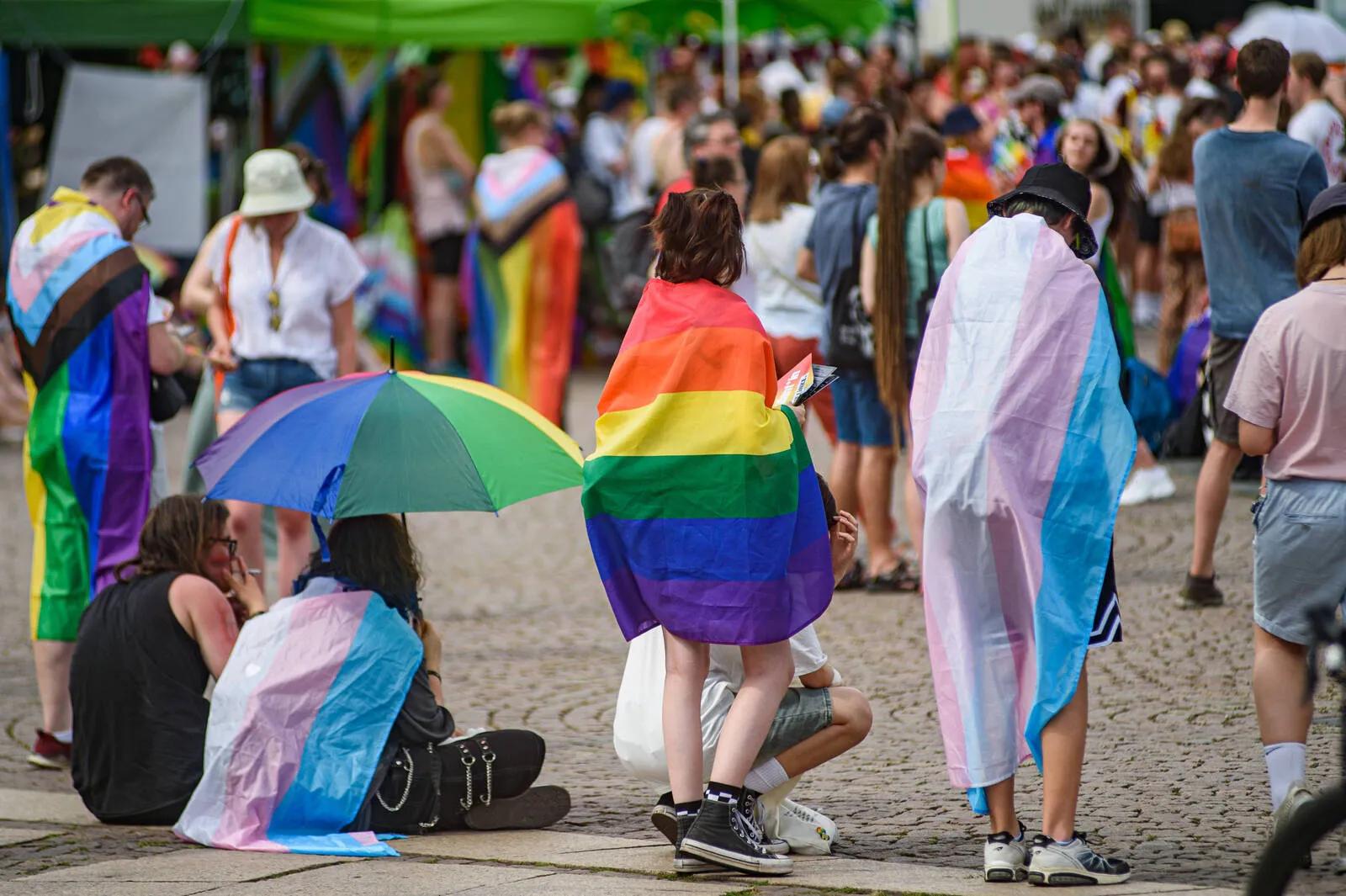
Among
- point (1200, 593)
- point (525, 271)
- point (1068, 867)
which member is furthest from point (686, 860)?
point (525, 271)

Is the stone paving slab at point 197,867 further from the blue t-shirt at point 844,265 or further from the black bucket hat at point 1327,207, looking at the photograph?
the blue t-shirt at point 844,265

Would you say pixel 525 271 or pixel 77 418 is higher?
pixel 525 271

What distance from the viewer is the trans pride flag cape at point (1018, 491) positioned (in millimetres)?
4547

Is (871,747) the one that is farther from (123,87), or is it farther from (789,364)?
(123,87)

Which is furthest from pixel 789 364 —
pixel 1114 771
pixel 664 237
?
pixel 664 237

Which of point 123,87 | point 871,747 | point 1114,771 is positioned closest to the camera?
point 1114,771

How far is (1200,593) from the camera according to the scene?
7.84 m

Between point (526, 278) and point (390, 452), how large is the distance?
24.7 feet

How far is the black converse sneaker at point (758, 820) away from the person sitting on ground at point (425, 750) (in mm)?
772

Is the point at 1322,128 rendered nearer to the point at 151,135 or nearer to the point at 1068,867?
the point at 1068,867

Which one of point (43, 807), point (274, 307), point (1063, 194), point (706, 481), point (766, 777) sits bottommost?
point (43, 807)

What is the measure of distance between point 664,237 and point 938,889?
5.63 feet

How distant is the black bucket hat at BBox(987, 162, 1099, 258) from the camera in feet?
15.6

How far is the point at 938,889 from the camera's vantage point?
453 cm
